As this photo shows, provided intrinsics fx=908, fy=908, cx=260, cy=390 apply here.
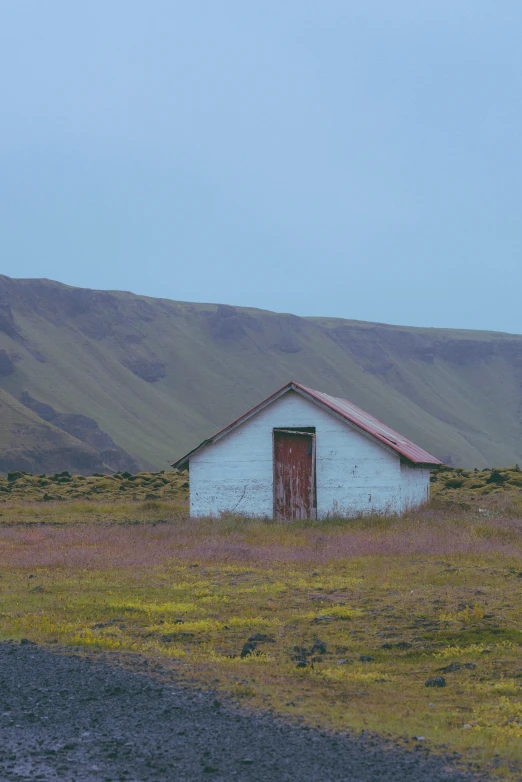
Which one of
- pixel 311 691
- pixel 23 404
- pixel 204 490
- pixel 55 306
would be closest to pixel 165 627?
pixel 311 691

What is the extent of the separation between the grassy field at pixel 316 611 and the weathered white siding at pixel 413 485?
1.05 metres

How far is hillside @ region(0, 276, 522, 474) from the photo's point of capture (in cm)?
9784

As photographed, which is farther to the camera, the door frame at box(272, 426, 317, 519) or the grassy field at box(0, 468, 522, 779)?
the door frame at box(272, 426, 317, 519)

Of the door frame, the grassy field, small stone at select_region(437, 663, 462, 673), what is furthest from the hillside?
small stone at select_region(437, 663, 462, 673)

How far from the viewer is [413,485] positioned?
1029 inches

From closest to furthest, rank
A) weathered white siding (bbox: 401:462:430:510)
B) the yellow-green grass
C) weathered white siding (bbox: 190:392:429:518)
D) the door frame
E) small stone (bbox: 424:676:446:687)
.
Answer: the yellow-green grass < small stone (bbox: 424:676:446:687) < weathered white siding (bbox: 190:392:429:518) < weathered white siding (bbox: 401:462:430:510) < the door frame

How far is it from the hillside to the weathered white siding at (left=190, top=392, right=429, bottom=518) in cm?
5771

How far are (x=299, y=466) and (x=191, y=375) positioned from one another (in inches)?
4176

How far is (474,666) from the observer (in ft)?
30.0

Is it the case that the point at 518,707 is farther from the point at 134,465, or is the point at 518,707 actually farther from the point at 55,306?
the point at 55,306

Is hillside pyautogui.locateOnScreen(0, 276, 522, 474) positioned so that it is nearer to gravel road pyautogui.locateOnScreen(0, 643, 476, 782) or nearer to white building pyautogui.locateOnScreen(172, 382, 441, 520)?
white building pyautogui.locateOnScreen(172, 382, 441, 520)

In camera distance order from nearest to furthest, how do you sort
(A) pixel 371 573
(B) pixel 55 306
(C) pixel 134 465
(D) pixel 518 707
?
(D) pixel 518 707, (A) pixel 371 573, (C) pixel 134 465, (B) pixel 55 306

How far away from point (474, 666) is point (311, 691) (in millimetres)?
1943

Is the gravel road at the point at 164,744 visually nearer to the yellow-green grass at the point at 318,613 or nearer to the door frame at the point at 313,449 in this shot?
the yellow-green grass at the point at 318,613
